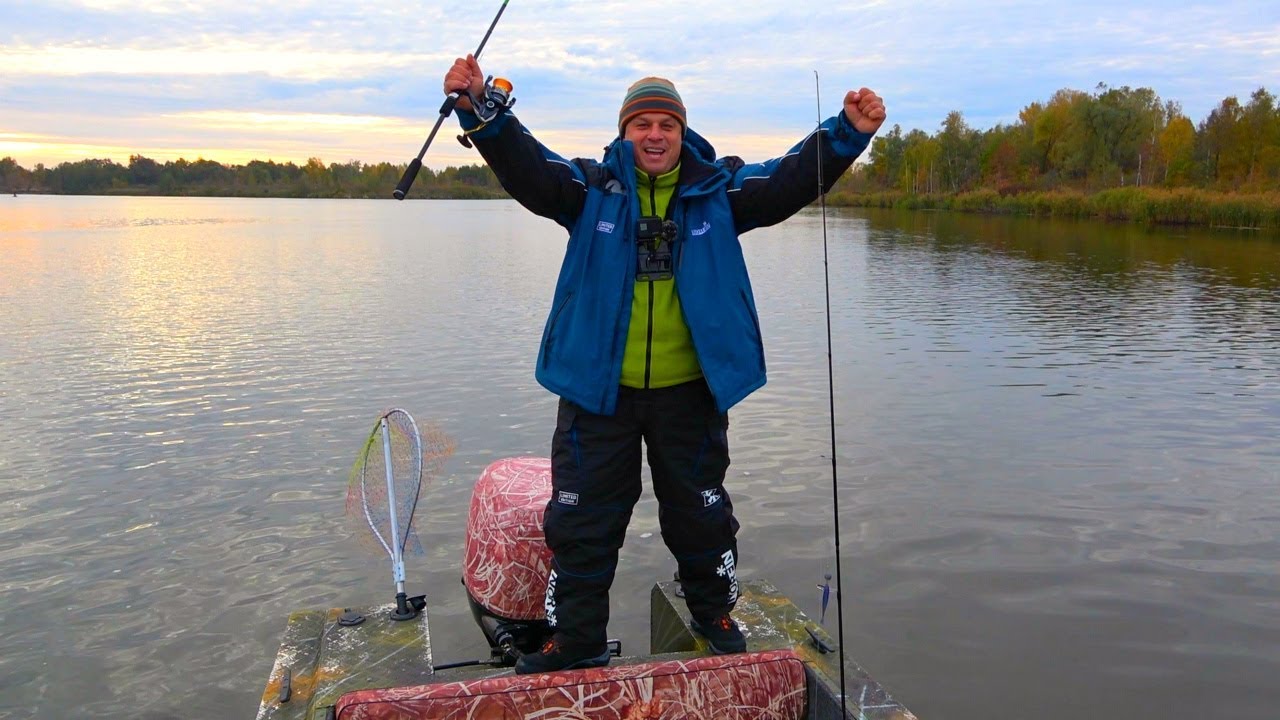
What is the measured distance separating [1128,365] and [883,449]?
5.47 meters

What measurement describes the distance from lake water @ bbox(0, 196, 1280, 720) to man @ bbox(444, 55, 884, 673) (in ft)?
7.47

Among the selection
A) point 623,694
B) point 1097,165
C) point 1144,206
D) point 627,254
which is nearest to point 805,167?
point 627,254

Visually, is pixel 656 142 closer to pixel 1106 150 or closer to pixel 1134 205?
pixel 1134 205

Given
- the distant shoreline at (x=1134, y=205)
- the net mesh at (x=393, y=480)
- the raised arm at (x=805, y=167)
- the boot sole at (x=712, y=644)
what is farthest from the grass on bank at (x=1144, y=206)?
the net mesh at (x=393, y=480)

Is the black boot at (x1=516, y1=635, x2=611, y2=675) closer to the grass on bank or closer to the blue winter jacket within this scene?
the blue winter jacket

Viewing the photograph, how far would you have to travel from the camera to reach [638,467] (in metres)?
3.38

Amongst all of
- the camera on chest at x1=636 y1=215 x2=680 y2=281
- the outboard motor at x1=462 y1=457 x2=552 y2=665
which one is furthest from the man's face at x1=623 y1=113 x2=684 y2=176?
the outboard motor at x1=462 y1=457 x2=552 y2=665

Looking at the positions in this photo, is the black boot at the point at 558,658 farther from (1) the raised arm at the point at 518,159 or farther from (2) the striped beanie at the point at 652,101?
(2) the striped beanie at the point at 652,101

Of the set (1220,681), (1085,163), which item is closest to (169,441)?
(1220,681)

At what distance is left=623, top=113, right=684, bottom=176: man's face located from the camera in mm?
3379

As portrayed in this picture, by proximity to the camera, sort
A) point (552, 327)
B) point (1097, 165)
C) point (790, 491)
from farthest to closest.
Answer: point (1097, 165)
point (790, 491)
point (552, 327)

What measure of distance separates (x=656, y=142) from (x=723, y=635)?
1829mm

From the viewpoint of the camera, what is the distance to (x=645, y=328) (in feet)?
10.9

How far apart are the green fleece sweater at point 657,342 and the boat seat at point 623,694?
946mm
